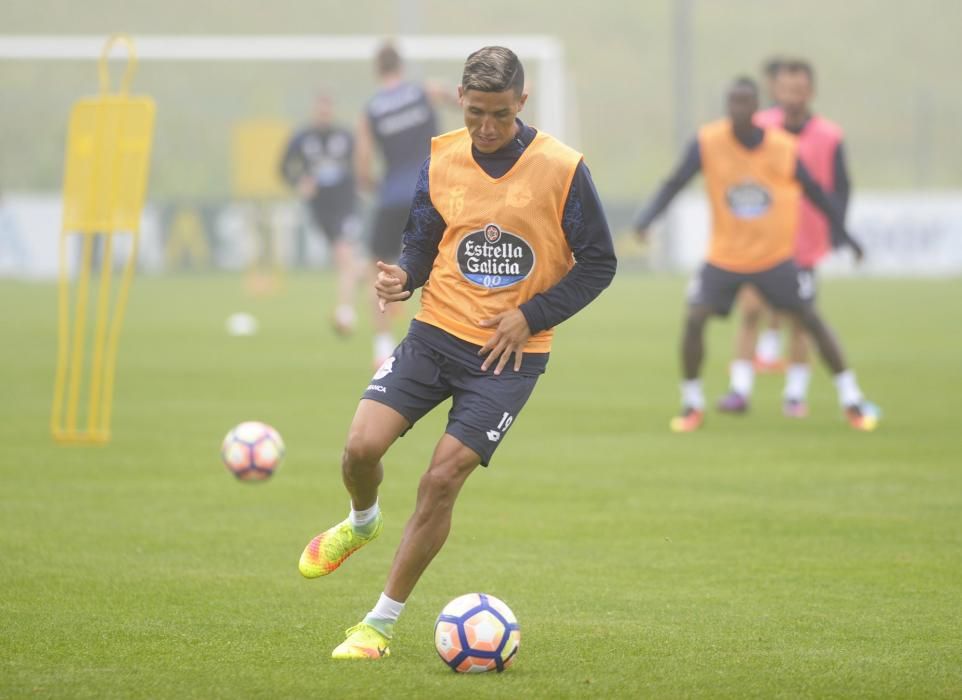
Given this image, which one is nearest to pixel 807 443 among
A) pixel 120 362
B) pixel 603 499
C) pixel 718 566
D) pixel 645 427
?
pixel 645 427

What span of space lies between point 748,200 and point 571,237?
616cm

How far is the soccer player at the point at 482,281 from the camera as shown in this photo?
5820 mm

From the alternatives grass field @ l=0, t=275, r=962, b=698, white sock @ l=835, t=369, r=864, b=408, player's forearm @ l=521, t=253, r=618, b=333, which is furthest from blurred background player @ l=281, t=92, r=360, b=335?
player's forearm @ l=521, t=253, r=618, b=333

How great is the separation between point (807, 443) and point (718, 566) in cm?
415

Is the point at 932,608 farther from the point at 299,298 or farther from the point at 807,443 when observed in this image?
the point at 299,298

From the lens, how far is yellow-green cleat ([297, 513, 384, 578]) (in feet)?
20.1

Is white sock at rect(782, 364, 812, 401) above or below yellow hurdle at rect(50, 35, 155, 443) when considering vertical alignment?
below

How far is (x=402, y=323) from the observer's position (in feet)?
72.1

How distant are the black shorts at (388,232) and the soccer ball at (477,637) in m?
10.4

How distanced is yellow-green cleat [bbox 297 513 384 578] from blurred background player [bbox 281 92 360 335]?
603 inches

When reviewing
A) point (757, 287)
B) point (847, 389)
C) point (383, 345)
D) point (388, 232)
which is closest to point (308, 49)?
point (388, 232)

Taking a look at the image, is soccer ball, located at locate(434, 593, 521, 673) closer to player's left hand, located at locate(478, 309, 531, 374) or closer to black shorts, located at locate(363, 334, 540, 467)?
black shorts, located at locate(363, 334, 540, 467)

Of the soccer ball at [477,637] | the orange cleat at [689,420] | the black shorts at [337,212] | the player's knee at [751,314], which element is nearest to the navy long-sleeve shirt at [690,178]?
the orange cleat at [689,420]

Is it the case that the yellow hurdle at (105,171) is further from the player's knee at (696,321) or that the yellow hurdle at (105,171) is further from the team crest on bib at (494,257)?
the team crest on bib at (494,257)
